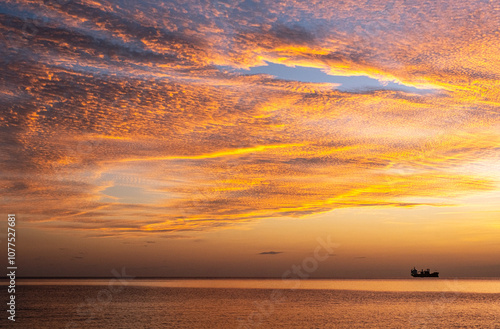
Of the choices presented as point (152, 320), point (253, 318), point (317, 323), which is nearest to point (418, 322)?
point (317, 323)

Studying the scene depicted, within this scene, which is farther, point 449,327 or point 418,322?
point 418,322

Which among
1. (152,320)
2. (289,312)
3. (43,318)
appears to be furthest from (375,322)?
(43,318)

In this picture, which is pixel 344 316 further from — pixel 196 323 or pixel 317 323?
pixel 196 323

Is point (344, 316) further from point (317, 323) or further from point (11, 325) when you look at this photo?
point (11, 325)

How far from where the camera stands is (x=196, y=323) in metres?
66.9

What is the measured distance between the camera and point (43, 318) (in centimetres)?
7212

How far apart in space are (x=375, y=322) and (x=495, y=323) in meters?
19.3

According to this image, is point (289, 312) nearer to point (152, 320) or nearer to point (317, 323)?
point (317, 323)

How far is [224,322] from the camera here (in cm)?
6850

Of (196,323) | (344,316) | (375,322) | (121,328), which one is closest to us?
(121,328)

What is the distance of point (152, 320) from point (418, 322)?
4152cm

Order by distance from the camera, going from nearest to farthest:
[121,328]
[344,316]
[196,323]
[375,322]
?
[121,328] → [196,323] → [375,322] → [344,316]

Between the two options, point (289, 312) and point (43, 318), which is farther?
point (289, 312)

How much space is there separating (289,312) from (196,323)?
22.9 m
